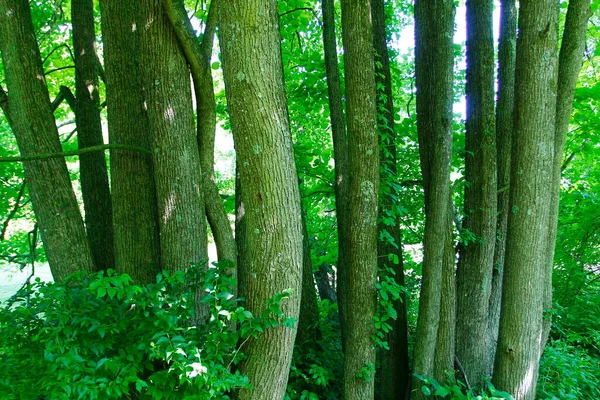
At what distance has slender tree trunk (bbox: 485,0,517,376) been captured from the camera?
4840mm

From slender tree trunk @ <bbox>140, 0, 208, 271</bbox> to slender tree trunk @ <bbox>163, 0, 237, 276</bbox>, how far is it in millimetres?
85

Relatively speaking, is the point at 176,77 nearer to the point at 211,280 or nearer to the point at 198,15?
the point at 211,280

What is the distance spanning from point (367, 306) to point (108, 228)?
2.29m

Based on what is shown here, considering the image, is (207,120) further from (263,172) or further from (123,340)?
(123,340)

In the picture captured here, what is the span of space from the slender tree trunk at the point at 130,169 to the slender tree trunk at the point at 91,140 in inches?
27.1

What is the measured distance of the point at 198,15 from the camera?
564cm

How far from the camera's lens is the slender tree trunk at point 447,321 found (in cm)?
436

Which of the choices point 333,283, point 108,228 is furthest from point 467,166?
point 333,283

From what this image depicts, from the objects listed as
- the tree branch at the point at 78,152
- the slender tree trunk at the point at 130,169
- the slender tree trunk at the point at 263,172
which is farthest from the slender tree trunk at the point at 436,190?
the tree branch at the point at 78,152

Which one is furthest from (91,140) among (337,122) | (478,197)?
(478,197)

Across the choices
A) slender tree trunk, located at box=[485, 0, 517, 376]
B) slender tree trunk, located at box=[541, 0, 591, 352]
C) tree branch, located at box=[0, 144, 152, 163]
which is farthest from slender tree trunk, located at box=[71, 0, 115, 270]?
slender tree trunk, located at box=[541, 0, 591, 352]

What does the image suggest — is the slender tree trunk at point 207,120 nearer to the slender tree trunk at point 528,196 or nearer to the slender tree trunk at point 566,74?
the slender tree trunk at point 528,196

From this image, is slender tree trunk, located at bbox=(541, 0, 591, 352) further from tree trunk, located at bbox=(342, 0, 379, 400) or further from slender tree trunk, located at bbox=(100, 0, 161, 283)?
slender tree trunk, located at bbox=(100, 0, 161, 283)

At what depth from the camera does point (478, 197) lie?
455cm
